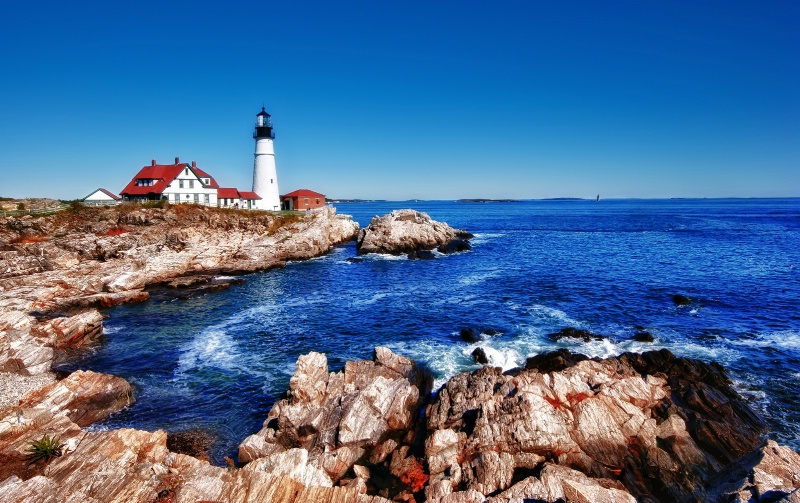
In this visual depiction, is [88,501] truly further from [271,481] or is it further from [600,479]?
[600,479]

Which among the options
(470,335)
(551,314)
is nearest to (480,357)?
(470,335)

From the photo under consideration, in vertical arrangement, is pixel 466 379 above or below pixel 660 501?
above

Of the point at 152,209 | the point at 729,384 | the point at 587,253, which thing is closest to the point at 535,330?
the point at 729,384

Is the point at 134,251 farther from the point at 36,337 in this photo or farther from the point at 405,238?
the point at 405,238

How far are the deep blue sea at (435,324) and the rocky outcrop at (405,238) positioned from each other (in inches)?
390

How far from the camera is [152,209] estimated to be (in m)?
60.8

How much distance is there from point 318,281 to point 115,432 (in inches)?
1289

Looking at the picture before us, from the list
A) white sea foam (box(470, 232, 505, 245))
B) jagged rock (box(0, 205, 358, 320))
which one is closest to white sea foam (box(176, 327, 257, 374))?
jagged rock (box(0, 205, 358, 320))

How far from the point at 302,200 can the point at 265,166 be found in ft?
43.1

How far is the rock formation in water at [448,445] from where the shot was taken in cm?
1289

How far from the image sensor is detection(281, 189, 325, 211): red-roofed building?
92.8 meters

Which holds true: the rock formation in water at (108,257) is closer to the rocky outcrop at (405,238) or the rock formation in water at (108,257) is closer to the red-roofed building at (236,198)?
the rocky outcrop at (405,238)

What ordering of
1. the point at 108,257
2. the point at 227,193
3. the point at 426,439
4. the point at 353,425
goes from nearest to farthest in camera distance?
the point at 426,439 < the point at 353,425 < the point at 108,257 < the point at 227,193

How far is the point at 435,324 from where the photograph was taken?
Result: 3256 centimetres
